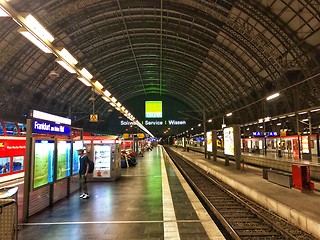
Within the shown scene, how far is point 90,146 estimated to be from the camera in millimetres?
13172

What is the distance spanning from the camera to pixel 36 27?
7465mm

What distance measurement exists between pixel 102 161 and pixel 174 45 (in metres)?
27.7

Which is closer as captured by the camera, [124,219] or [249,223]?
[124,219]

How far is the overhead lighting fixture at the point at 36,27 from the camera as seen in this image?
7.16 metres

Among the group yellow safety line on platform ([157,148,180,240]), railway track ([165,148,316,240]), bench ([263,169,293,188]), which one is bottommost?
railway track ([165,148,316,240])

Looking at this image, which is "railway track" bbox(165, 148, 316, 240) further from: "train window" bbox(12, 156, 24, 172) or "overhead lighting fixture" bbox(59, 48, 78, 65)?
"train window" bbox(12, 156, 24, 172)

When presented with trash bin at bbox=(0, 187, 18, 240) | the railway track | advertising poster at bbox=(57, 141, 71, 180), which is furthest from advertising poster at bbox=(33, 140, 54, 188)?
the railway track

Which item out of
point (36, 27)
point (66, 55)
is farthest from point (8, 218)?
point (66, 55)

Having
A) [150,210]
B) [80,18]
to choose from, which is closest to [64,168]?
[150,210]

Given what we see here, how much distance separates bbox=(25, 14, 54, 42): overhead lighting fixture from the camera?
7164 millimetres

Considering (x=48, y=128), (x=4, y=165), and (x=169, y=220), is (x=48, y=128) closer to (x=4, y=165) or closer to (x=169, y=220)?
(x=169, y=220)

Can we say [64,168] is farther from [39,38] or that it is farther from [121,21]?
[121,21]

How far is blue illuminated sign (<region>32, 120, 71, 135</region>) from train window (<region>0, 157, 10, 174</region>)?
662 cm

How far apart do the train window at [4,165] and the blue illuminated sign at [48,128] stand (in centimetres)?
662
